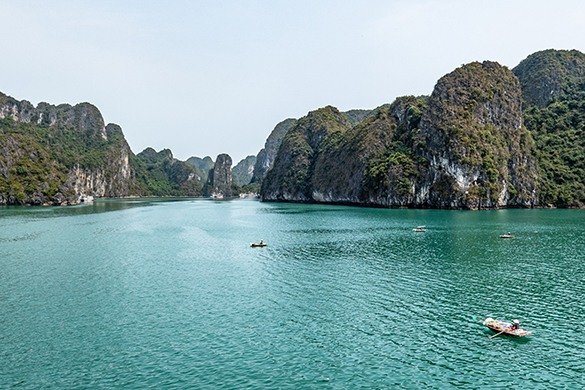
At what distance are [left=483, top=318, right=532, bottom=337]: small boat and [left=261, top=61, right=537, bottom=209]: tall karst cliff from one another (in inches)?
3753

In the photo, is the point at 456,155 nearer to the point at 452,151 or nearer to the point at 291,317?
the point at 452,151

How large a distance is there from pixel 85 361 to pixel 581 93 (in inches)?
7917

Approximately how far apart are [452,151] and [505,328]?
326ft

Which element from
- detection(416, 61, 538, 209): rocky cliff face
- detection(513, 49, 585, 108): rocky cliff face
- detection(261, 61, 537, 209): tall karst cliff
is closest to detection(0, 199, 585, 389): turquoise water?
detection(416, 61, 538, 209): rocky cliff face

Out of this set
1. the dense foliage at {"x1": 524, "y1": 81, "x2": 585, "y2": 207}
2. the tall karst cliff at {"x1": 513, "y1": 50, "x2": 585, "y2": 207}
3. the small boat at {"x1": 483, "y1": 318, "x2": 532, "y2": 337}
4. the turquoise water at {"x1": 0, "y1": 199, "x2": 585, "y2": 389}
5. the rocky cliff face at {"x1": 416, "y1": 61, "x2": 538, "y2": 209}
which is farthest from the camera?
the tall karst cliff at {"x1": 513, "y1": 50, "x2": 585, "y2": 207}

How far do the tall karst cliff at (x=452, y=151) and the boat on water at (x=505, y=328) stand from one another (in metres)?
95.3

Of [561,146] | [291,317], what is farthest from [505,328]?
[561,146]

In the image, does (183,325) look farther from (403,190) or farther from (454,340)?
(403,190)

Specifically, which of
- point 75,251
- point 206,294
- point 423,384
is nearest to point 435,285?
point 423,384

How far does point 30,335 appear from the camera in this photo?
65.2 ft

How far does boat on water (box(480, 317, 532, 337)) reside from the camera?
19.1m

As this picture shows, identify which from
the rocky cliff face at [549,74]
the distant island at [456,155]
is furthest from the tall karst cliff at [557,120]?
the distant island at [456,155]

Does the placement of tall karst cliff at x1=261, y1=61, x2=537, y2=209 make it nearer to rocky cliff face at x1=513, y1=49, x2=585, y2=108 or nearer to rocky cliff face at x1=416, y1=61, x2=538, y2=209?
rocky cliff face at x1=416, y1=61, x2=538, y2=209

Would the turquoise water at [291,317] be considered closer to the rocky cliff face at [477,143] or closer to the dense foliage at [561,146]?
the rocky cliff face at [477,143]
